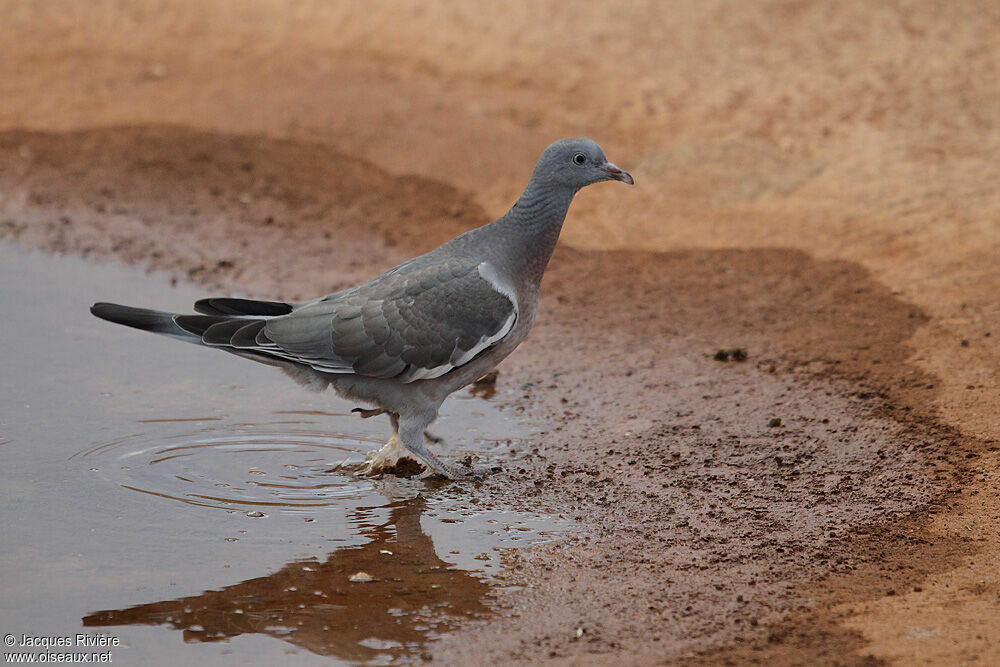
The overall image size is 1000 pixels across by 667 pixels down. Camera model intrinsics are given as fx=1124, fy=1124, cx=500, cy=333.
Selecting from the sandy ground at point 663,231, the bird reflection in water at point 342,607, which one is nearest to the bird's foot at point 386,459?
the sandy ground at point 663,231

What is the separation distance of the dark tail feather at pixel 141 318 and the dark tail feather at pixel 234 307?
0.19 m

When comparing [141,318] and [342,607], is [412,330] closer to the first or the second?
[141,318]

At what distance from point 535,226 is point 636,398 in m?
1.47

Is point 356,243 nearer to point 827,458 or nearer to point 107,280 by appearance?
point 107,280

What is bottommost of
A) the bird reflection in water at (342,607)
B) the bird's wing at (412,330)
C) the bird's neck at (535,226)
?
the bird reflection in water at (342,607)

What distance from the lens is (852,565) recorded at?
4.71 metres

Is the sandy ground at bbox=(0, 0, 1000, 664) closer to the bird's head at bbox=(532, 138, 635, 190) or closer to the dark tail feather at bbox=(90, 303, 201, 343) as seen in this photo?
the bird's head at bbox=(532, 138, 635, 190)

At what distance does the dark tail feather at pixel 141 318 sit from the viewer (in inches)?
211

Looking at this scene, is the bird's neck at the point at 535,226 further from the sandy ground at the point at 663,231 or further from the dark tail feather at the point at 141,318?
the dark tail feather at the point at 141,318

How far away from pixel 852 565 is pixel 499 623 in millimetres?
1533

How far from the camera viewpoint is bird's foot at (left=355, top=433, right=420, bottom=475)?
5.70m

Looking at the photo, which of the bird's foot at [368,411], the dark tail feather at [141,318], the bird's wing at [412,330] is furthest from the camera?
the bird's foot at [368,411]

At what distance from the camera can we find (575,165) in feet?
18.6

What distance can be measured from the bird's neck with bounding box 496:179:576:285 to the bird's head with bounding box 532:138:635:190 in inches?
2.4
